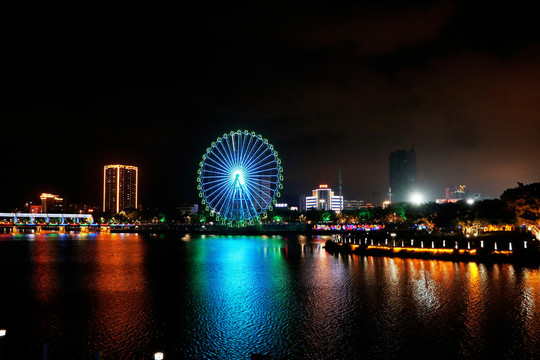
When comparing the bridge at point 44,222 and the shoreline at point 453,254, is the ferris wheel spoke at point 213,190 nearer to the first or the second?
the shoreline at point 453,254

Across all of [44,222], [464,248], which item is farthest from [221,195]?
[44,222]

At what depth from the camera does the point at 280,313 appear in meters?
18.2

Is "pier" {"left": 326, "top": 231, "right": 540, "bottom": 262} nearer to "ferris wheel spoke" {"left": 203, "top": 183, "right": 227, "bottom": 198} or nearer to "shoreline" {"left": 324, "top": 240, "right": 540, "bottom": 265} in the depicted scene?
"shoreline" {"left": 324, "top": 240, "right": 540, "bottom": 265}

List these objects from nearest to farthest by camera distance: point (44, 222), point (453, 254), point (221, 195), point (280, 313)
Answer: point (280, 313) < point (453, 254) < point (221, 195) < point (44, 222)

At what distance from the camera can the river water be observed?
44.6 ft

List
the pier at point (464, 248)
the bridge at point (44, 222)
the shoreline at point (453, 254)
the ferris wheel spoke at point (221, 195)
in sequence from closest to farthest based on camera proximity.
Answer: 1. the shoreline at point (453, 254)
2. the pier at point (464, 248)
3. the ferris wheel spoke at point (221, 195)
4. the bridge at point (44, 222)

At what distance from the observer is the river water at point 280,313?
13602 millimetres

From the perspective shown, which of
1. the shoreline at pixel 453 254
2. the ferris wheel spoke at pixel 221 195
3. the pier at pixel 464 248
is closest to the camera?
the shoreline at pixel 453 254

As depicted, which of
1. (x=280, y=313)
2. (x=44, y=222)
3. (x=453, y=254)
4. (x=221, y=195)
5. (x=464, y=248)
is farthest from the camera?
(x=44, y=222)

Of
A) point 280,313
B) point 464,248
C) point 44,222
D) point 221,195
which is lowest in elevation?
point 280,313

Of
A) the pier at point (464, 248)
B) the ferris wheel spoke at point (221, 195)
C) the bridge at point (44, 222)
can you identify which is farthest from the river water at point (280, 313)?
the bridge at point (44, 222)

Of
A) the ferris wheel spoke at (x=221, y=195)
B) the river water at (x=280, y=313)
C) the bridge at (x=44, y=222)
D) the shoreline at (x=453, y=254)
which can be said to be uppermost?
the ferris wheel spoke at (x=221, y=195)

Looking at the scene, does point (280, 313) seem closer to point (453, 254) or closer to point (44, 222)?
point (453, 254)

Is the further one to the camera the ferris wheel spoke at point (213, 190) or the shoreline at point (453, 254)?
the ferris wheel spoke at point (213, 190)
